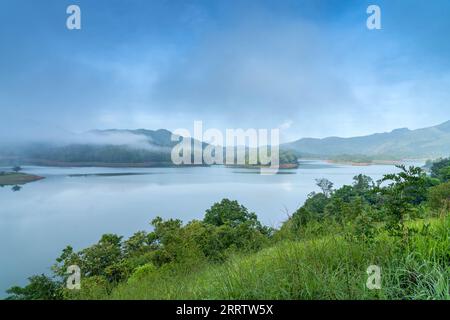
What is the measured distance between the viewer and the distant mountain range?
688cm

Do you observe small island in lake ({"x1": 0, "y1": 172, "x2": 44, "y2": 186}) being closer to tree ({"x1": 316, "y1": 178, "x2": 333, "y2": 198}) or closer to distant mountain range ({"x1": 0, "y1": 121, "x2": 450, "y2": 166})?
distant mountain range ({"x1": 0, "y1": 121, "x2": 450, "y2": 166})

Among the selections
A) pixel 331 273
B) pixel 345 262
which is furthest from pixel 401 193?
pixel 331 273

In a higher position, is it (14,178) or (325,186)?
(14,178)

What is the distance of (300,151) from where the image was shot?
8445mm

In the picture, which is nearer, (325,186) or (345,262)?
(345,262)

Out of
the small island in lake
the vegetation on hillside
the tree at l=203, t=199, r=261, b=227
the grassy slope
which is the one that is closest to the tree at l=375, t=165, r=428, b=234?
the vegetation on hillside

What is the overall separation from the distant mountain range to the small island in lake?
408mm

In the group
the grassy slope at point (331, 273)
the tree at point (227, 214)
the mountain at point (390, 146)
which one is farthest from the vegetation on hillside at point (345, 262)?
the tree at point (227, 214)

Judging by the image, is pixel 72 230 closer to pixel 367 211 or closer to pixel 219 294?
pixel 219 294

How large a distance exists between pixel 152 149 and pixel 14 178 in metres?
4.00

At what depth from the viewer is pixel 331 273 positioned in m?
1.89

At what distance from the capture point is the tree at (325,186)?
8836mm

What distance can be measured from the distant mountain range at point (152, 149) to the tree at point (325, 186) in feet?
4.00

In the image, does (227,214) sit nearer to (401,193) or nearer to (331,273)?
(401,193)
